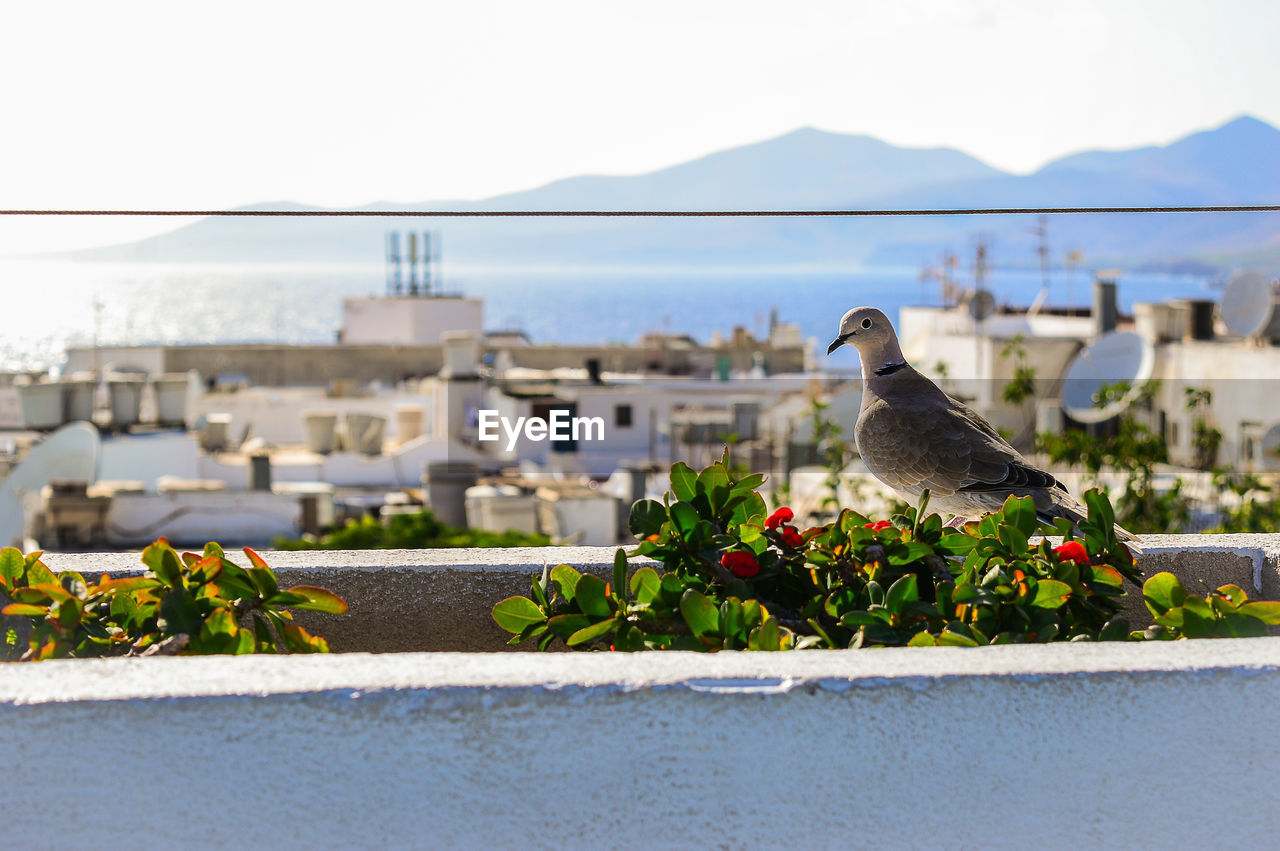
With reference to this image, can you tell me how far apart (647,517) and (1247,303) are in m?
18.0

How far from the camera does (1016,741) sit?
1561 mm

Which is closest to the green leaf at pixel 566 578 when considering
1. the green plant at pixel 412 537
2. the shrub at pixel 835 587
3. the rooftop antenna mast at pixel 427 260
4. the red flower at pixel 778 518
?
the shrub at pixel 835 587

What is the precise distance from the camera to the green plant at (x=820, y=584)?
2.00 meters

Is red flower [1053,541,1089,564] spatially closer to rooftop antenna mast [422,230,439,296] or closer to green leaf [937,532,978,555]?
green leaf [937,532,978,555]

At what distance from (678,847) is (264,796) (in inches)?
19.1

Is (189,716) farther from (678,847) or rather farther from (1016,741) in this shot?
(1016,741)

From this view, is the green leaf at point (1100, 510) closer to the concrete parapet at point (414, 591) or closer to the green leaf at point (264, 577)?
the concrete parapet at point (414, 591)

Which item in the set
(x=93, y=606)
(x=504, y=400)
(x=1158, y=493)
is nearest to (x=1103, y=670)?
(x=93, y=606)

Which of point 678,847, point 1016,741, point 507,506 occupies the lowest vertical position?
point 507,506

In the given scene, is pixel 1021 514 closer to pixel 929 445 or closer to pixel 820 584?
pixel 820 584

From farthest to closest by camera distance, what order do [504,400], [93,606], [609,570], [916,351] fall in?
[916,351] → [504,400] → [609,570] → [93,606]

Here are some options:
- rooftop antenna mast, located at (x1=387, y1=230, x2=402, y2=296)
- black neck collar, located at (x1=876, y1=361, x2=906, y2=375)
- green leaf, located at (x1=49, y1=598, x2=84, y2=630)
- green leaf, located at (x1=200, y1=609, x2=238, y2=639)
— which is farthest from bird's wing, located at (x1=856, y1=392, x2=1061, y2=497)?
rooftop antenna mast, located at (x1=387, y1=230, x2=402, y2=296)

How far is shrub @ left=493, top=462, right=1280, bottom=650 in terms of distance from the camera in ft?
6.52

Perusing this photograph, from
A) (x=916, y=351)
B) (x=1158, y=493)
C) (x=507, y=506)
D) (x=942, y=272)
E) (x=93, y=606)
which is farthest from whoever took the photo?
(x=942, y=272)
